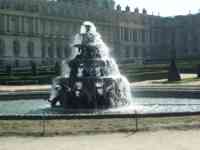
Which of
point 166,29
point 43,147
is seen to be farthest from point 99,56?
point 166,29

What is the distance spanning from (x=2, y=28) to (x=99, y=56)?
63872mm

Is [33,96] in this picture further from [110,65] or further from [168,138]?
[168,138]

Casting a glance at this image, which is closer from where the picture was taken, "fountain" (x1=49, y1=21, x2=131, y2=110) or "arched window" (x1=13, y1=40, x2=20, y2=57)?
"fountain" (x1=49, y1=21, x2=131, y2=110)

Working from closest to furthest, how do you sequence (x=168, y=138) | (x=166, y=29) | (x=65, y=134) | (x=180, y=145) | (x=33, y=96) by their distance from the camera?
(x=180, y=145)
(x=168, y=138)
(x=65, y=134)
(x=33, y=96)
(x=166, y=29)

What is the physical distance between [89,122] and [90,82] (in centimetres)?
509

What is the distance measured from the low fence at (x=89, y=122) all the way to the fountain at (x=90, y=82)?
4713 mm

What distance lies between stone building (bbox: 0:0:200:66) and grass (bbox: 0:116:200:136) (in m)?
66.0

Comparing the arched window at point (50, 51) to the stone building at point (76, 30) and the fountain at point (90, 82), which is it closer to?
the stone building at point (76, 30)

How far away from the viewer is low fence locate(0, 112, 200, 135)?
38.5 feet

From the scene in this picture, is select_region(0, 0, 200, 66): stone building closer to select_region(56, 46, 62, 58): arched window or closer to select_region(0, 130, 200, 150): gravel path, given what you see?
select_region(56, 46, 62, 58): arched window

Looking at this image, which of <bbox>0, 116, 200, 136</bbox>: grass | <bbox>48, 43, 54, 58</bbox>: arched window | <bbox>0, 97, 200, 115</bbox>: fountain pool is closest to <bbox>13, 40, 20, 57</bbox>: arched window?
<bbox>48, 43, 54, 58</bbox>: arched window

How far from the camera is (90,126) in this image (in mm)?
12227

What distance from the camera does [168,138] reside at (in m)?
10.6

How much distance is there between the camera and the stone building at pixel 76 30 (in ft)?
270
